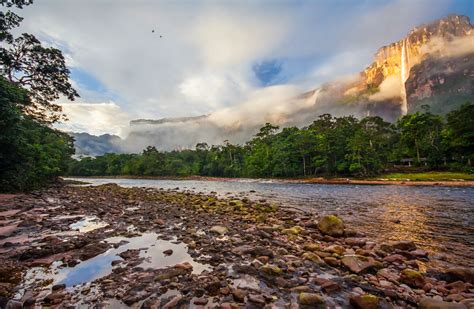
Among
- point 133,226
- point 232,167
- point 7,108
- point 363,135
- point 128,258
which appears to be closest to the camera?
point 128,258

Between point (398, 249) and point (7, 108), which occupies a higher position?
point (7, 108)

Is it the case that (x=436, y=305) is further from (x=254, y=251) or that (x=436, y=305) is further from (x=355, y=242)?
(x=355, y=242)

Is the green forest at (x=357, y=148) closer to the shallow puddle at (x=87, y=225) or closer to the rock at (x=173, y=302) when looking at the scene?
the shallow puddle at (x=87, y=225)

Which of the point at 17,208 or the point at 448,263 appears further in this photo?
the point at 17,208

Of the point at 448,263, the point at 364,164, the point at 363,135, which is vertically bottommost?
the point at 448,263

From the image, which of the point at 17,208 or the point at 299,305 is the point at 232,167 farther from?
the point at 299,305

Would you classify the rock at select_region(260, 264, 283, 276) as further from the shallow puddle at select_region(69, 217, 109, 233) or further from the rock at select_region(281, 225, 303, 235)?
the shallow puddle at select_region(69, 217, 109, 233)

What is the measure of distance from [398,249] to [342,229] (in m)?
2.06

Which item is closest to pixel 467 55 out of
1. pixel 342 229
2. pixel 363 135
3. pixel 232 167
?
pixel 363 135

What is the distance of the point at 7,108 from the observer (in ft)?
46.2

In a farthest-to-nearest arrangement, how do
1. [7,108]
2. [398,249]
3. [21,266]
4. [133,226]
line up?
1. [7,108]
2. [133,226]
3. [398,249]
4. [21,266]

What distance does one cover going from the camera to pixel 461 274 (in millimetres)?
5609

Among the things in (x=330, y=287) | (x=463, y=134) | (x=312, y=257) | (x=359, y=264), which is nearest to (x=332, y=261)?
(x=312, y=257)

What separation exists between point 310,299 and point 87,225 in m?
10.5
